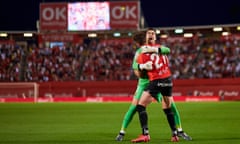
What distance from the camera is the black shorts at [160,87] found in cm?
998

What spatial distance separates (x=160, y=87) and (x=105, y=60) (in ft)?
119

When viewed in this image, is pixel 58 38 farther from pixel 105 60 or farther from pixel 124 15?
pixel 124 15

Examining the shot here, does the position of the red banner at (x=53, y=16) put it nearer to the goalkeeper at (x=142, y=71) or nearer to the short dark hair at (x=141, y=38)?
the goalkeeper at (x=142, y=71)

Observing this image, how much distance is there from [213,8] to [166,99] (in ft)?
212

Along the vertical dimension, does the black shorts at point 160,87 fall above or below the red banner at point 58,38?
below

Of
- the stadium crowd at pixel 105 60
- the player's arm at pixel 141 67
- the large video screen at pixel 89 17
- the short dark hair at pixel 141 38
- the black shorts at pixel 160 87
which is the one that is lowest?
the stadium crowd at pixel 105 60

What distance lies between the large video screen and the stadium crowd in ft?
11.6

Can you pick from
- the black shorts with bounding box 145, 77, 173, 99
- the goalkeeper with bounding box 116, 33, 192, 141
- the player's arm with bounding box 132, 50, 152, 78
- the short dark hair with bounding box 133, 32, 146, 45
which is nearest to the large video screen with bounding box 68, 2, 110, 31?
the goalkeeper with bounding box 116, 33, 192, 141

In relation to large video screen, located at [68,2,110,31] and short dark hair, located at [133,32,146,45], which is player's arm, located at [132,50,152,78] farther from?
large video screen, located at [68,2,110,31]

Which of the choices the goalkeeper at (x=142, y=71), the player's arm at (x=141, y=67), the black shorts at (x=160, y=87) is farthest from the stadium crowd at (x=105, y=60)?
the black shorts at (x=160, y=87)

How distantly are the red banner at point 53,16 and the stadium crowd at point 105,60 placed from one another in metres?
3.08

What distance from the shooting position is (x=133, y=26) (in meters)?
44.4

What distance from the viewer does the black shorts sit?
9984 millimetres

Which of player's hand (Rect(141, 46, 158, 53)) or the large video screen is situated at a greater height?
the large video screen
